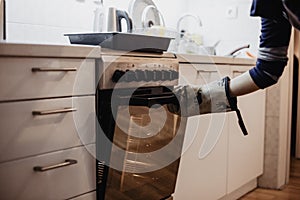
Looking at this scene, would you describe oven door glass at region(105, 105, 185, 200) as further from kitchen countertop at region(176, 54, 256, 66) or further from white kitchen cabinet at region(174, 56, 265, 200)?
kitchen countertop at region(176, 54, 256, 66)

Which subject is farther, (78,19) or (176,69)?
(78,19)

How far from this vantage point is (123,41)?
5.13 ft

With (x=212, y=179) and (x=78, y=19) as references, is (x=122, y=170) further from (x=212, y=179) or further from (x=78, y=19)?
(x=78, y=19)

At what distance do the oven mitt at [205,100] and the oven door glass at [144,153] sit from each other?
70mm

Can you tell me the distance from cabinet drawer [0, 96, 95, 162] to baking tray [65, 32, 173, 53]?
0.79 feet

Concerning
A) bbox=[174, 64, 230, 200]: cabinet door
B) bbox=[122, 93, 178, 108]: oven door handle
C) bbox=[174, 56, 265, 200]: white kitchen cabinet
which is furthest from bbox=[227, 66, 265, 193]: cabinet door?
bbox=[122, 93, 178, 108]: oven door handle

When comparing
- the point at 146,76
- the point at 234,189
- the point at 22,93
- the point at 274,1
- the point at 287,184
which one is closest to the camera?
the point at 274,1

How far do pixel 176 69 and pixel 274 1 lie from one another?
0.82 meters

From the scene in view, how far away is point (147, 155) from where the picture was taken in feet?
5.58

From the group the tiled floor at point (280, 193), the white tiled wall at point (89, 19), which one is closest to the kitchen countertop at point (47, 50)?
the white tiled wall at point (89, 19)

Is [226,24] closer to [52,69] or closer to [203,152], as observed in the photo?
[203,152]

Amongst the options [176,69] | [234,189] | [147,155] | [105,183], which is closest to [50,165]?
[105,183]

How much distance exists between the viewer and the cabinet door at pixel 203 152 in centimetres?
200

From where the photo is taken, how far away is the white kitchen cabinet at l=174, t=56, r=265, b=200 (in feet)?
6.65
